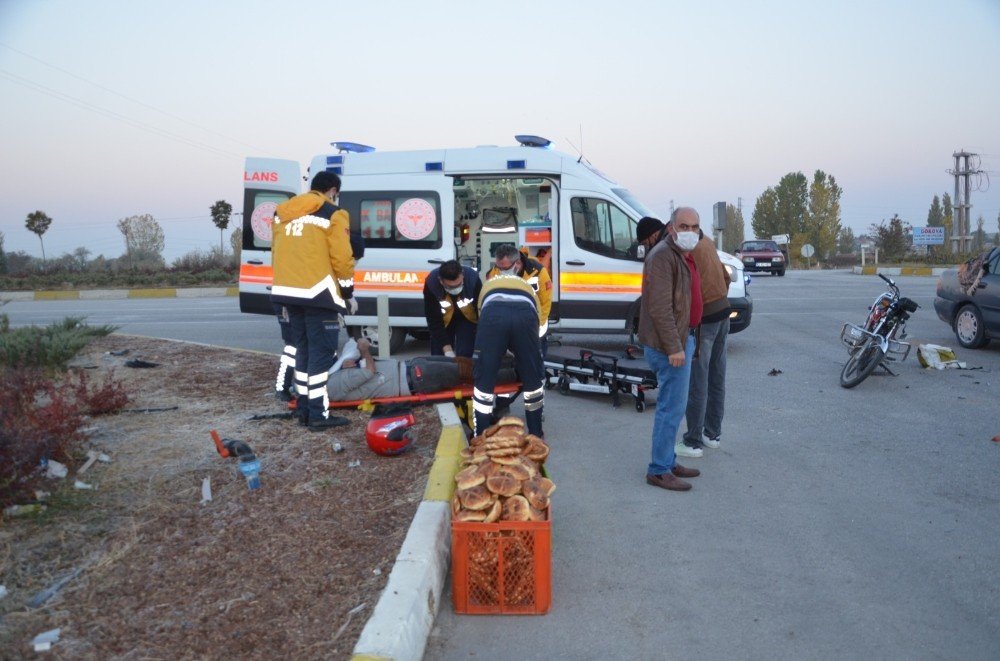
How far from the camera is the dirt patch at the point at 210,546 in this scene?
130 inches

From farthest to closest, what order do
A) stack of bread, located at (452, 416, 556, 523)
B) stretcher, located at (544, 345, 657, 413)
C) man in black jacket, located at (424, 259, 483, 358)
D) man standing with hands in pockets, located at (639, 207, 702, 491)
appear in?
stretcher, located at (544, 345, 657, 413) < man in black jacket, located at (424, 259, 483, 358) < man standing with hands in pockets, located at (639, 207, 702, 491) < stack of bread, located at (452, 416, 556, 523)

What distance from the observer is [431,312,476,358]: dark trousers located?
7.85 m

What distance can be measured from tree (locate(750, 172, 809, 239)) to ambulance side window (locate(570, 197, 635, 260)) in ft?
197

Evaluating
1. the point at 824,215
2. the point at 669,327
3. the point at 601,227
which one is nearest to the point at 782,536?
the point at 669,327

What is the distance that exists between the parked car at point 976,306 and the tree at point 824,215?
176ft

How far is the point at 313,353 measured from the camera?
6512mm

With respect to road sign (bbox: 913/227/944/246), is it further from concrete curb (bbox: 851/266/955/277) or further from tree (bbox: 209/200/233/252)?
tree (bbox: 209/200/233/252)

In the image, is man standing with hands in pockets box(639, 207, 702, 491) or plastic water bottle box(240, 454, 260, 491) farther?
man standing with hands in pockets box(639, 207, 702, 491)

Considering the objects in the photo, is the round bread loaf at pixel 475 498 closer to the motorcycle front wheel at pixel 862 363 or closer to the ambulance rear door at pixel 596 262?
the motorcycle front wheel at pixel 862 363

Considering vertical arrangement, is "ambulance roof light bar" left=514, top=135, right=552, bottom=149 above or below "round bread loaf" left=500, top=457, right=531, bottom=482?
above

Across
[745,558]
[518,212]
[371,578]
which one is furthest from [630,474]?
[518,212]

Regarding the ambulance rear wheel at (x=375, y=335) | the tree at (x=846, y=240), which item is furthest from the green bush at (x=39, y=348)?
the tree at (x=846, y=240)

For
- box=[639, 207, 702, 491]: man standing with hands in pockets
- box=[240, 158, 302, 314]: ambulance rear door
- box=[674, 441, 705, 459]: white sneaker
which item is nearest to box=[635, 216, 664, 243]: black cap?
box=[639, 207, 702, 491]: man standing with hands in pockets

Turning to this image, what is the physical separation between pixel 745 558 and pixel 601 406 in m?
3.91
